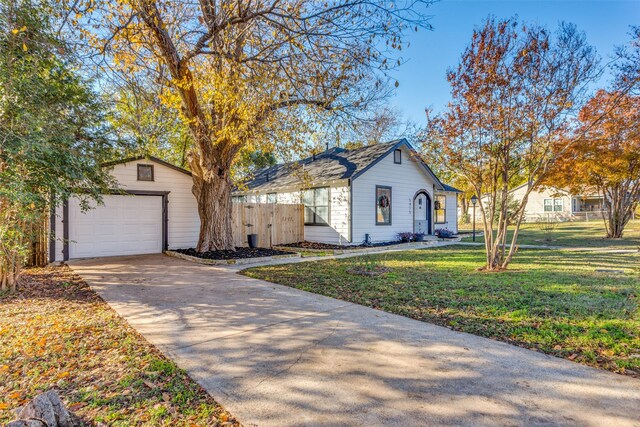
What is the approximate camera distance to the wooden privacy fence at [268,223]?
42.4 ft

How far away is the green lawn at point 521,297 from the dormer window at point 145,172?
5.73m

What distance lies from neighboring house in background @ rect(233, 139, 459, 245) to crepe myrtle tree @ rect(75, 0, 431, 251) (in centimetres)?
308

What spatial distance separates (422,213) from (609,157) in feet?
24.9

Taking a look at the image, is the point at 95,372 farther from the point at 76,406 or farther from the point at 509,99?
the point at 509,99

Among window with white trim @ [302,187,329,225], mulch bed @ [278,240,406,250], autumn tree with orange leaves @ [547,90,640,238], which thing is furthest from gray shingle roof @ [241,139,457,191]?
autumn tree with orange leaves @ [547,90,640,238]

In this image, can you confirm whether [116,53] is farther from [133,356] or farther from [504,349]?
[504,349]

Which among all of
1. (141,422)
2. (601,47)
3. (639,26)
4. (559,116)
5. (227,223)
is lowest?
(141,422)

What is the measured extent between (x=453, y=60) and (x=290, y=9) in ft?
13.4

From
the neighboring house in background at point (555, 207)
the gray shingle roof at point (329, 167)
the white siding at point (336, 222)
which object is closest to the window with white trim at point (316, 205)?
the white siding at point (336, 222)

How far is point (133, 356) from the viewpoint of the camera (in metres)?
3.48

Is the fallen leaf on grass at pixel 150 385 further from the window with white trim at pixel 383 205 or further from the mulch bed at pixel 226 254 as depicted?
the window with white trim at pixel 383 205

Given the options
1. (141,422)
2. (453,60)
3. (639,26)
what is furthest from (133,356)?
(639,26)

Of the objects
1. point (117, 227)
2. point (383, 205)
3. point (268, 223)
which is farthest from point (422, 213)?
point (117, 227)

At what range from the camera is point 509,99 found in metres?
7.34
